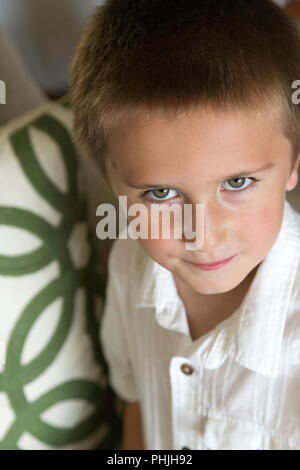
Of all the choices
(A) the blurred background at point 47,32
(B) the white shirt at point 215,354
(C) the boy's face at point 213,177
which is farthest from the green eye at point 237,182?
(A) the blurred background at point 47,32

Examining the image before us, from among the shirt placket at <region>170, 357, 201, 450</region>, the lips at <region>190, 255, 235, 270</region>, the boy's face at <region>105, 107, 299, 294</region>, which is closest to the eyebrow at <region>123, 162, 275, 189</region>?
the boy's face at <region>105, 107, 299, 294</region>

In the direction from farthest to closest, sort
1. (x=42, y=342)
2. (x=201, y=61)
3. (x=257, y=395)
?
(x=42, y=342) < (x=257, y=395) < (x=201, y=61)

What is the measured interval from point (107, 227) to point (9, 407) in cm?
29

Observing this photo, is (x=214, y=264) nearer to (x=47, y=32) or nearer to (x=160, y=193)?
(x=160, y=193)

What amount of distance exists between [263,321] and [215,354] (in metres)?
0.07

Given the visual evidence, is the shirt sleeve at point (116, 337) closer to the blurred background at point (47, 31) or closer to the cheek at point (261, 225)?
the cheek at point (261, 225)

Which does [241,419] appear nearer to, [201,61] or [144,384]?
[144,384]

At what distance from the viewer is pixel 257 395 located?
642mm

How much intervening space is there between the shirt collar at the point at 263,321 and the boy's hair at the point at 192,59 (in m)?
0.14

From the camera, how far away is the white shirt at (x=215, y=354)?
2.03 ft

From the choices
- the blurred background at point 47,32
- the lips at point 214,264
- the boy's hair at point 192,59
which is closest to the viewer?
the boy's hair at point 192,59

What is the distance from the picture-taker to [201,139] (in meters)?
0.50

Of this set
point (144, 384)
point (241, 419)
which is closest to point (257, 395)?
point (241, 419)

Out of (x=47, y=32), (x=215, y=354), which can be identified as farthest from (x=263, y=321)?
(x=47, y=32)
